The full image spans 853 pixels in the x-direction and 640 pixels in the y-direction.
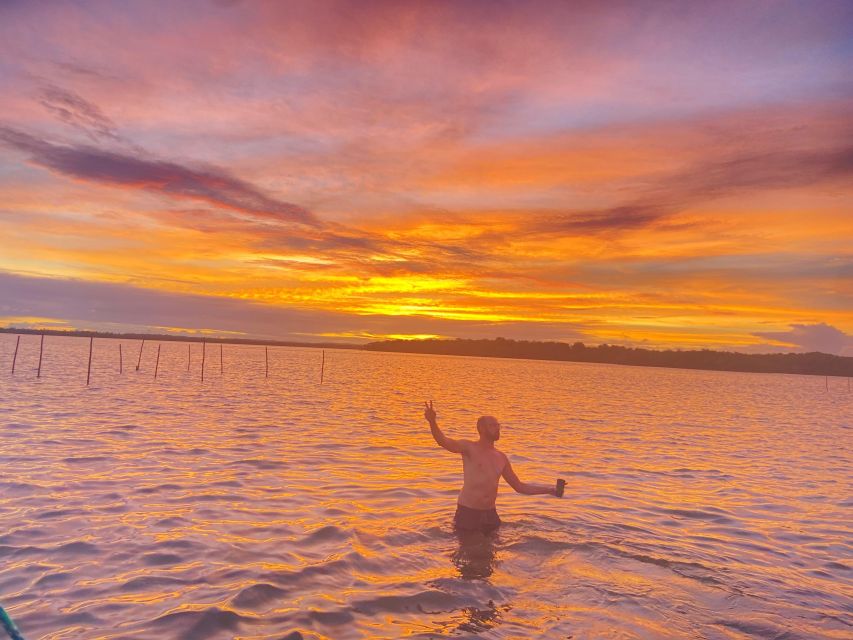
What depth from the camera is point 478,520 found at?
39.7 ft

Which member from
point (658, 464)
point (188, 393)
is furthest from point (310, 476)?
point (188, 393)

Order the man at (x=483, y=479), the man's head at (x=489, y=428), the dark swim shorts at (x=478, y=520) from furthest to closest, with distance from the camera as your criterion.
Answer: the dark swim shorts at (x=478, y=520) < the man at (x=483, y=479) < the man's head at (x=489, y=428)

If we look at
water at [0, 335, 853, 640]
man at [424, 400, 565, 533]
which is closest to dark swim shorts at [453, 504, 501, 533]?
man at [424, 400, 565, 533]

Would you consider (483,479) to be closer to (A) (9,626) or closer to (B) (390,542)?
(B) (390,542)

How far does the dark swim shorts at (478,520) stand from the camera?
39.7 ft

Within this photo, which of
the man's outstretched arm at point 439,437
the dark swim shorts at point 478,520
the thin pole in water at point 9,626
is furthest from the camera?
the dark swim shorts at point 478,520

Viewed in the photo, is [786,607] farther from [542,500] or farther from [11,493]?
[11,493]

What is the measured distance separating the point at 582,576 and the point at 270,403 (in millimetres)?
37739

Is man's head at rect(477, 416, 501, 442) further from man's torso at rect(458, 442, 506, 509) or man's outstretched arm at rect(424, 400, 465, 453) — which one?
man's outstretched arm at rect(424, 400, 465, 453)

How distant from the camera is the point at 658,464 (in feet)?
80.5

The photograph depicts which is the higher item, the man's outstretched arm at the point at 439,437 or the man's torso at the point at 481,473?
the man's outstretched arm at the point at 439,437

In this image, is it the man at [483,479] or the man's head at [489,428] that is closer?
the man's head at [489,428]

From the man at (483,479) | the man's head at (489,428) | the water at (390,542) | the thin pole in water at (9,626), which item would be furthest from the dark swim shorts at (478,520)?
the thin pole in water at (9,626)

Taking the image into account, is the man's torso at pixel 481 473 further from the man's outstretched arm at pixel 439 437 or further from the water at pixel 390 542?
the water at pixel 390 542
